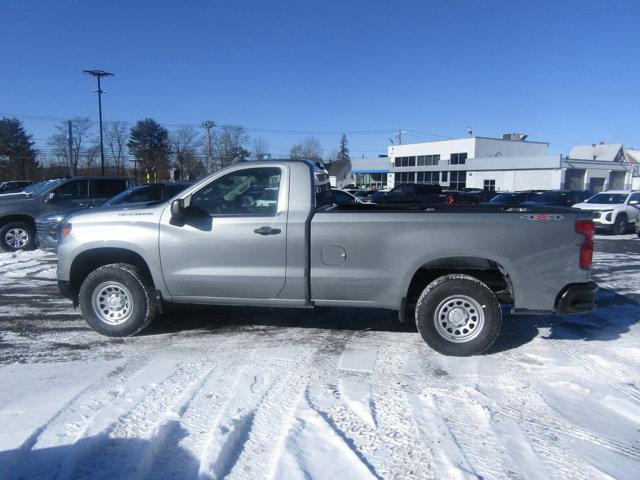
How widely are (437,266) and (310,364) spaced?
1589mm

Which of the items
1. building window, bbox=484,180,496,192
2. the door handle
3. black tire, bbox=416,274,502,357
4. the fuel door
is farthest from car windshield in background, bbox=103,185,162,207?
building window, bbox=484,180,496,192

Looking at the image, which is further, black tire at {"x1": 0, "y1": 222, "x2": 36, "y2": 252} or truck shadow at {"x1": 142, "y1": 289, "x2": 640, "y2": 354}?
black tire at {"x1": 0, "y1": 222, "x2": 36, "y2": 252}

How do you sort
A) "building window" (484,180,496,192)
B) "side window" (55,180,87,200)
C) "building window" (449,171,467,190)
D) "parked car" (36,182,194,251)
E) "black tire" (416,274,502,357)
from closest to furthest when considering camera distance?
"black tire" (416,274,502,357) < "parked car" (36,182,194,251) < "side window" (55,180,87,200) < "building window" (484,180,496,192) < "building window" (449,171,467,190)

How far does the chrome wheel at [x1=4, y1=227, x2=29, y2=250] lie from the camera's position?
12055 millimetres

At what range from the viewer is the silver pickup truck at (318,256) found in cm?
477

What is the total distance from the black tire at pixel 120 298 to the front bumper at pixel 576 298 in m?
4.21

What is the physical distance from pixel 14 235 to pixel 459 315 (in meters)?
11.4

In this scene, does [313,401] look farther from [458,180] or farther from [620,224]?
[458,180]

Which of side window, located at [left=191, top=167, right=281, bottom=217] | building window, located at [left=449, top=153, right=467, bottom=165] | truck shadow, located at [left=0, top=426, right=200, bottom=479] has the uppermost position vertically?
building window, located at [left=449, top=153, right=467, bottom=165]

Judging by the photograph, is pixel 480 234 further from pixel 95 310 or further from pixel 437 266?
pixel 95 310

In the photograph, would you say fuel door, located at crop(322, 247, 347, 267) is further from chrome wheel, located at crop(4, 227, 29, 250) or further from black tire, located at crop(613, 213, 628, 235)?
black tire, located at crop(613, 213, 628, 235)

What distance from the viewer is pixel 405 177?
7144cm

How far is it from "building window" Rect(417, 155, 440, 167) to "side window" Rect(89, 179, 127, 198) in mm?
58576

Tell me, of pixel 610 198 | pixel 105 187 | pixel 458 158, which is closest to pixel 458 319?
pixel 105 187
